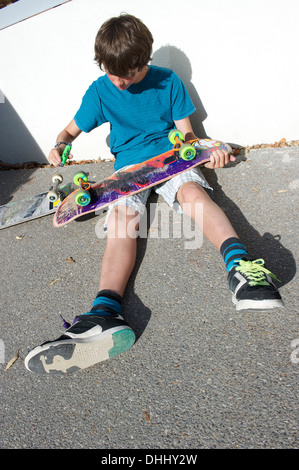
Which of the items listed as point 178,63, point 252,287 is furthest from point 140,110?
point 252,287

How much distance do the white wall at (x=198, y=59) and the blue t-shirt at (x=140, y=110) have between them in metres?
0.43

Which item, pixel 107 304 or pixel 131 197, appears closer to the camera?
pixel 107 304

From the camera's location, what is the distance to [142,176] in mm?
2465

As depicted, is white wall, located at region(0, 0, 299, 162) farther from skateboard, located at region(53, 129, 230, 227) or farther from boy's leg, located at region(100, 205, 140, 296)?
boy's leg, located at region(100, 205, 140, 296)

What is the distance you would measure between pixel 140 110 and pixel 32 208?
1148 mm

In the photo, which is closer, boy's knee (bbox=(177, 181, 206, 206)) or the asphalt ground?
the asphalt ground

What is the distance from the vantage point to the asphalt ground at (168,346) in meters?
1.43

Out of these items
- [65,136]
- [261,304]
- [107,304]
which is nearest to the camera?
[261,304]

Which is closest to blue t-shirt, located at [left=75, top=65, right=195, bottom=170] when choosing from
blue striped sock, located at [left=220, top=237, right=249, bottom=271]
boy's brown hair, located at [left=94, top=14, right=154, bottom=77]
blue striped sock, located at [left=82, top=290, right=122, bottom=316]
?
boy's brown hair, located at [left=94, top=14, right=154, bottom=77]

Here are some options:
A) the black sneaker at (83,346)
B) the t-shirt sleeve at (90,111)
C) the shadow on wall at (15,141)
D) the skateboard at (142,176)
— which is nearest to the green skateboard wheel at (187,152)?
the skateboard at (142,176)

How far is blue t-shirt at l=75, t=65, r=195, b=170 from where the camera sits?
2.49m

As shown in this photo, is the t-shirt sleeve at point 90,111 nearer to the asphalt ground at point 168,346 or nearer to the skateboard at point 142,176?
the skateboard at point 142,176

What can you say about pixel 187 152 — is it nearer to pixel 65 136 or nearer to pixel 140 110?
pixel 140 110
